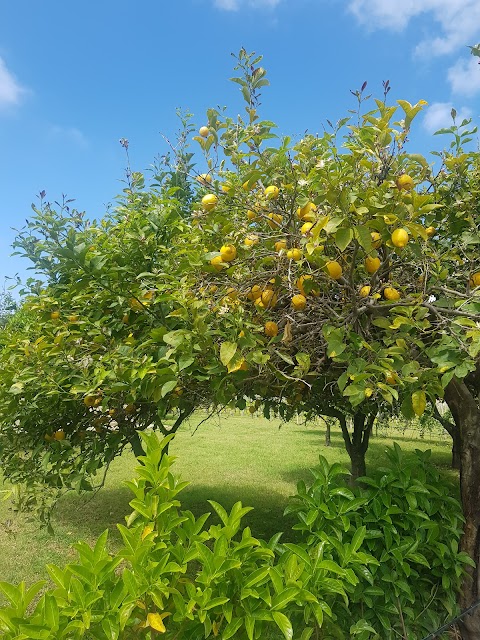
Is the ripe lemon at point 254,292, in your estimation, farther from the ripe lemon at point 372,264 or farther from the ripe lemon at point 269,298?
the ripe lemon at point 372,264

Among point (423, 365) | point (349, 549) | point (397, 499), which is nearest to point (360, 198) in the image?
point (423, 365)

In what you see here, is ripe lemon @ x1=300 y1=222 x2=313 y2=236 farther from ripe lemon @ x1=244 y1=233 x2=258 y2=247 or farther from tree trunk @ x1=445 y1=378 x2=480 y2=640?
tree trunk @ x1=445 y1=378 x2=480 y2=640

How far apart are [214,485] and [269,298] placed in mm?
7674

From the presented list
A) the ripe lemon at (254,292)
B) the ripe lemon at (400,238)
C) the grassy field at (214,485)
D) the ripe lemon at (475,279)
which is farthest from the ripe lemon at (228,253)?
the grassy field at (214,485)

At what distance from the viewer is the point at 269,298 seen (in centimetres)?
245

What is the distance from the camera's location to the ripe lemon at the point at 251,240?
8.08ft

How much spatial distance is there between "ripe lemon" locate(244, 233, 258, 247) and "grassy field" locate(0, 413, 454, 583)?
2615mm

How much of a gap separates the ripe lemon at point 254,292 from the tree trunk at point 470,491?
1.53 metres

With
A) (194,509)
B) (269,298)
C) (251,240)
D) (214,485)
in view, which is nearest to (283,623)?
(269,298)

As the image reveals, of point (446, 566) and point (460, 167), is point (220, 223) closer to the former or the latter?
point (460, 167)

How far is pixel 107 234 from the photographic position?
12.2 ft

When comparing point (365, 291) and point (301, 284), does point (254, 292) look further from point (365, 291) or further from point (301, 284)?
point (365, 291)

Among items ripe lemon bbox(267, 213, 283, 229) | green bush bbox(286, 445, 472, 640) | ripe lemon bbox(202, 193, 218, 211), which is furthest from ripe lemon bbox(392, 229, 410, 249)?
green bush bbox(286, 445, 472, 640)

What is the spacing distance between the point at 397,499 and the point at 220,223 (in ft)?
6.48
